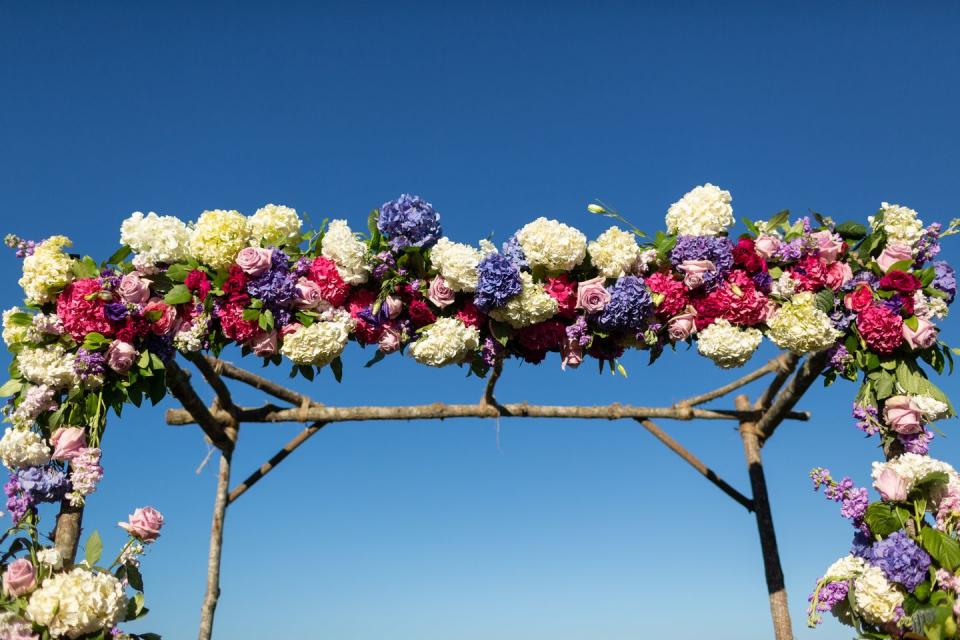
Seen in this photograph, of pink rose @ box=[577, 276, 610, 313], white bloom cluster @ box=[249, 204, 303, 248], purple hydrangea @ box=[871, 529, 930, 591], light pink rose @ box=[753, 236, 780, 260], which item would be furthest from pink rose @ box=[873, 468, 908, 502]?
white bloom cluster @ box=[249, 204, 303, 248]

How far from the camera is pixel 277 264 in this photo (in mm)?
4301

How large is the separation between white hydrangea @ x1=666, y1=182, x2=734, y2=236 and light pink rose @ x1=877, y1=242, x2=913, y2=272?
0.86 meters

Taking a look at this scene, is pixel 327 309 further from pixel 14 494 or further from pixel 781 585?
pixel 781 585

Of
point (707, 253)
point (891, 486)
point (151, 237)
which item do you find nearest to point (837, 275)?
point (707, 253)

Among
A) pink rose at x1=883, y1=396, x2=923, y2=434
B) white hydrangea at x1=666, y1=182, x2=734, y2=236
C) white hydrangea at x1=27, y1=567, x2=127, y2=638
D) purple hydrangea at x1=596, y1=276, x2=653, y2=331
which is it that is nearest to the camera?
white hydrangea at x1=27, y1=567, x2=127, y2=638

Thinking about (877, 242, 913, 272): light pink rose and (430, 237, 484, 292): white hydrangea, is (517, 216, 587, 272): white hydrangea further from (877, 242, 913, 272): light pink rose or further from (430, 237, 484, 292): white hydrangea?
(877, 242, 913, 272): light pink rose

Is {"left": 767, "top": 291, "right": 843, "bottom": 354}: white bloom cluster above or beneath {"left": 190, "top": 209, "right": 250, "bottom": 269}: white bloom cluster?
beneath

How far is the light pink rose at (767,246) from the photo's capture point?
468 centimetres

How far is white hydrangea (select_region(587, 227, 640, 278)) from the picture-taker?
4.41m

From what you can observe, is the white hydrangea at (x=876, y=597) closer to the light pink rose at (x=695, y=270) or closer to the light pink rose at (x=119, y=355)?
the light pink rose at (x=695, y=270)

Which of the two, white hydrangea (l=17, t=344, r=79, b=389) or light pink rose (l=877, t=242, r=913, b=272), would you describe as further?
light pink rose (l=877, t=242, r=913, b=272)

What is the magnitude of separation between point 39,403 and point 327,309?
4.56 ft

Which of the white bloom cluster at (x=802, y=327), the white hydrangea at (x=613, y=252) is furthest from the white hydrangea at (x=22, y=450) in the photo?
the white bloom cluster at (x=802, y=327)

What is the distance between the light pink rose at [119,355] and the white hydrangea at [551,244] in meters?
1.94
